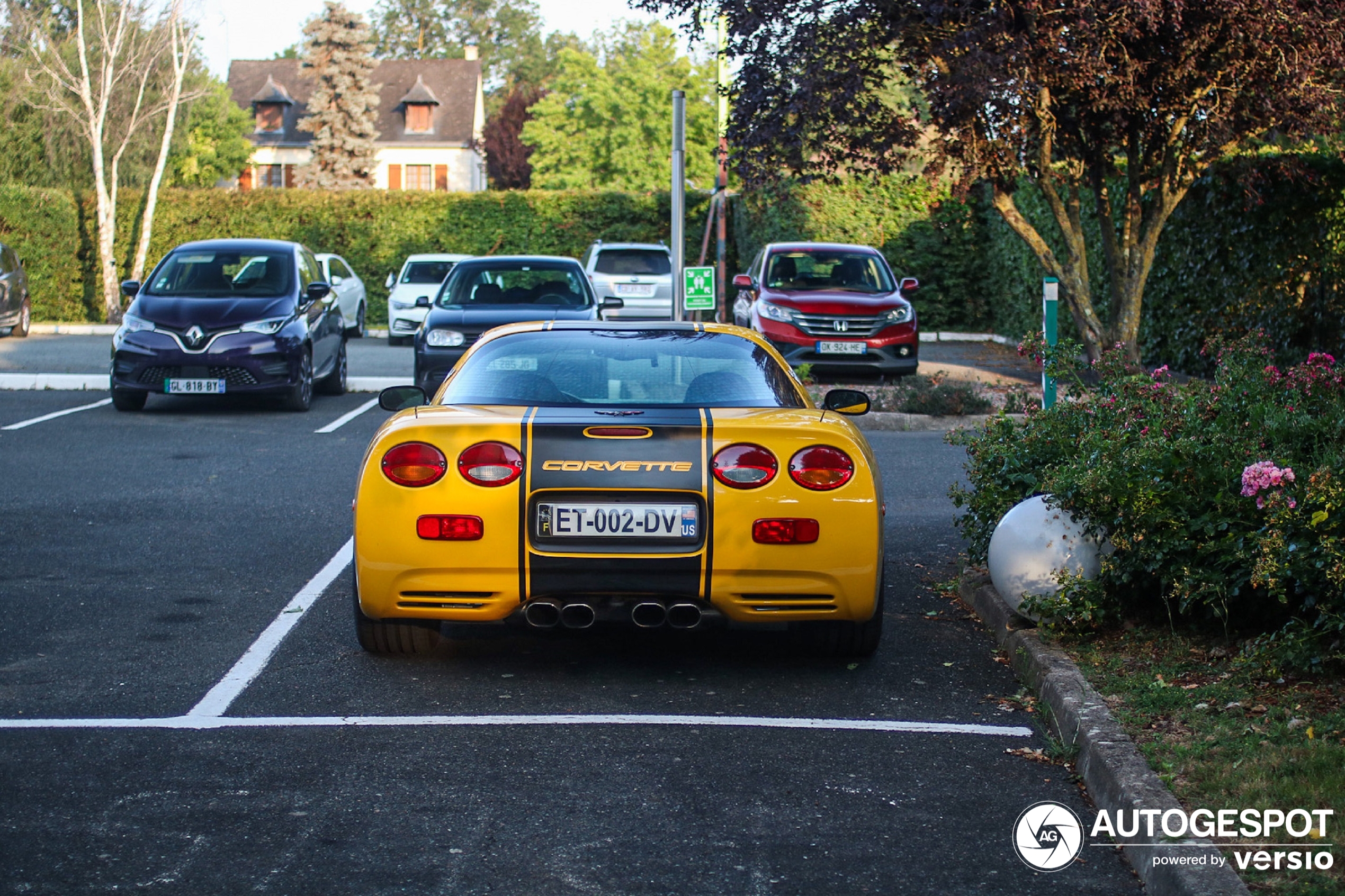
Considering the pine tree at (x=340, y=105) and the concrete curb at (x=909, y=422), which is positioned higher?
the pine tree at (x=340, y=105)

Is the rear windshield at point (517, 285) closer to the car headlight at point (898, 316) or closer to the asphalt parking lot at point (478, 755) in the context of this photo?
the car headlight at point (898, 316)

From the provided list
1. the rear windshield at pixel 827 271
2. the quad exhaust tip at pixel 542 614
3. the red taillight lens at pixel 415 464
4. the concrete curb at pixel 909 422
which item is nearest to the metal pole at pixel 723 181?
the rear windshield at pixel 827 271

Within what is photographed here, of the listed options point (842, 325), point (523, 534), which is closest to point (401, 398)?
point (523, 534)

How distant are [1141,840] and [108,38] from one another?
3641 centimetres

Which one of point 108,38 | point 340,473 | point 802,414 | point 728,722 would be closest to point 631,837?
point 728,722

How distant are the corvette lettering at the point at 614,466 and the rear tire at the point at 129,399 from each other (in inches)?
401

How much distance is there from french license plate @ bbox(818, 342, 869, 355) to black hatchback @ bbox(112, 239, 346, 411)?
19.2ft

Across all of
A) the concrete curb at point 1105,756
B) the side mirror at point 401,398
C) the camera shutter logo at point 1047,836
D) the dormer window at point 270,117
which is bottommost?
the camera shutter logo at point 1047,836

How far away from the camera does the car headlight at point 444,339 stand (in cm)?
1445

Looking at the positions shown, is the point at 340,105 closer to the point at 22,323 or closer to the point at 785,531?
the point at 22,323

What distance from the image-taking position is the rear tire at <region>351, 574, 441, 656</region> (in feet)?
18.7

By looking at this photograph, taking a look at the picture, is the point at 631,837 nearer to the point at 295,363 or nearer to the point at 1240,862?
the point at 1240,862

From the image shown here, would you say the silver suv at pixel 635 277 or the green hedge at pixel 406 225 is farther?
the green hedge at pixel 406 225

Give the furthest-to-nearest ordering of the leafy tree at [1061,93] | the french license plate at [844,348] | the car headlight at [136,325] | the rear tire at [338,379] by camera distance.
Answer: the french license plate at [844,348] < the rear tire at [338,379] < the car headlight at [136,325] < the leafy tree at [1061,93]
